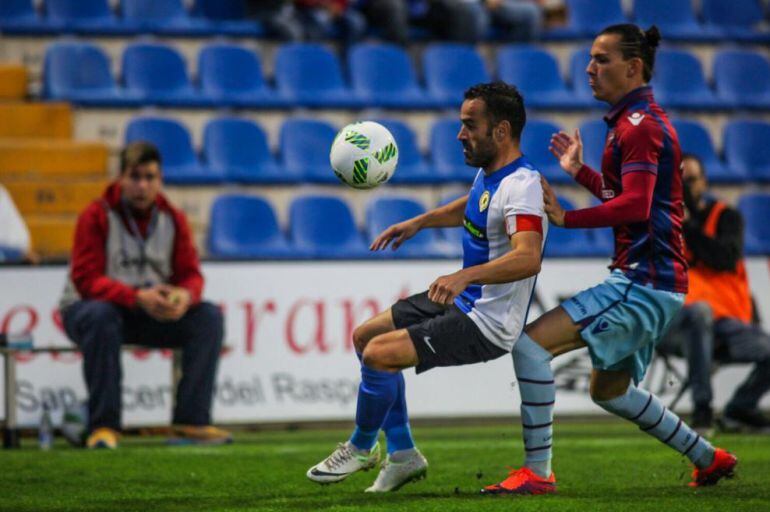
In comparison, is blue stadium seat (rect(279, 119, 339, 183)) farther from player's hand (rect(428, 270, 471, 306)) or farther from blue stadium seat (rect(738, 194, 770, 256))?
player's hand (rect(428, 270, 471, 306))

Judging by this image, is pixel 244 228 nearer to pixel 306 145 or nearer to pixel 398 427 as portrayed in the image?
pixel 306 145

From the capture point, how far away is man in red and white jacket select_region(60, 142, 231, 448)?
838 cm

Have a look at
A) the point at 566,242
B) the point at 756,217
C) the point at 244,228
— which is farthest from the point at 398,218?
the point at 756,217

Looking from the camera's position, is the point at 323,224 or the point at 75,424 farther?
the point at 323,224

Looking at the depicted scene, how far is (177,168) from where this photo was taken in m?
11.6

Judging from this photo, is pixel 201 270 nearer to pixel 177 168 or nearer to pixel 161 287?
pixel 161 287

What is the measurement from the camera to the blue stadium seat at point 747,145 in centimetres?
1356

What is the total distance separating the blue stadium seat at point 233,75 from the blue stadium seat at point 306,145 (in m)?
0.50

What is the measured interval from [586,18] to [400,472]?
31.2 feet

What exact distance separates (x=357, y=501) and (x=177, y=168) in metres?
6.63

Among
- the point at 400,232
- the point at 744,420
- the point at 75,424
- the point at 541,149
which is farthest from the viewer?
the point at 541,149

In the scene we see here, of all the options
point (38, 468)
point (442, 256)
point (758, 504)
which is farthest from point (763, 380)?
point (38, 468)

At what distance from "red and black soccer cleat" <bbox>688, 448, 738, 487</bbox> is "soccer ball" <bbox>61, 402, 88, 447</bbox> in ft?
14.1

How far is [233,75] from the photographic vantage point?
41.1ft
